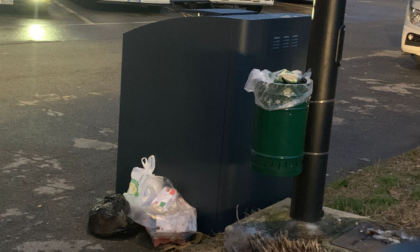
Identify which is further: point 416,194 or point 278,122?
point 416,194

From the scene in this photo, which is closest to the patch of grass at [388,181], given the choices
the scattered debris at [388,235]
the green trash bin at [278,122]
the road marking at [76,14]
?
the scattered debris at [388,235]

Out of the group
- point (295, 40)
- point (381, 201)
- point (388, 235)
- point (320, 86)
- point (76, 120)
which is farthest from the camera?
point (76, 120)

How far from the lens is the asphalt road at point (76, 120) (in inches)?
175

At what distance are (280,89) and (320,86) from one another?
0.33 metres

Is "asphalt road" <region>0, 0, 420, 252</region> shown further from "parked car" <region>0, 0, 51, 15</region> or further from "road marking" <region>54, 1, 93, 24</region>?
"parked car" <region>0, 0, 51, 15</region>

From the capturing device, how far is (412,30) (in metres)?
11.2

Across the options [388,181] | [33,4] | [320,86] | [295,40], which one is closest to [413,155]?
[388,181]

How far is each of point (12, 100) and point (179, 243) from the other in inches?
170

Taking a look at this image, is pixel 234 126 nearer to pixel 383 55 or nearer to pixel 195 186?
pixel 195 186

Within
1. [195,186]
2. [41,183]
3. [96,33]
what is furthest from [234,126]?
[96,33]

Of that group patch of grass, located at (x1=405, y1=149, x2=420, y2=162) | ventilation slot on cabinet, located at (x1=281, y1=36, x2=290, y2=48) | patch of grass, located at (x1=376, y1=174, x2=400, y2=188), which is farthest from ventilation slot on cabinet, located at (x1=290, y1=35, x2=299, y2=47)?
patch of grass, located at (x1=405, y1=149, x2=420, y2=162)

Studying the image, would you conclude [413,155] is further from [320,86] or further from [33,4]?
[33,4]

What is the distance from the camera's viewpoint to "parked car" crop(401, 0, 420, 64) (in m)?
11.1

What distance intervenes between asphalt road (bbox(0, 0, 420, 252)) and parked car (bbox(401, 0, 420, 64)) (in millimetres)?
478
